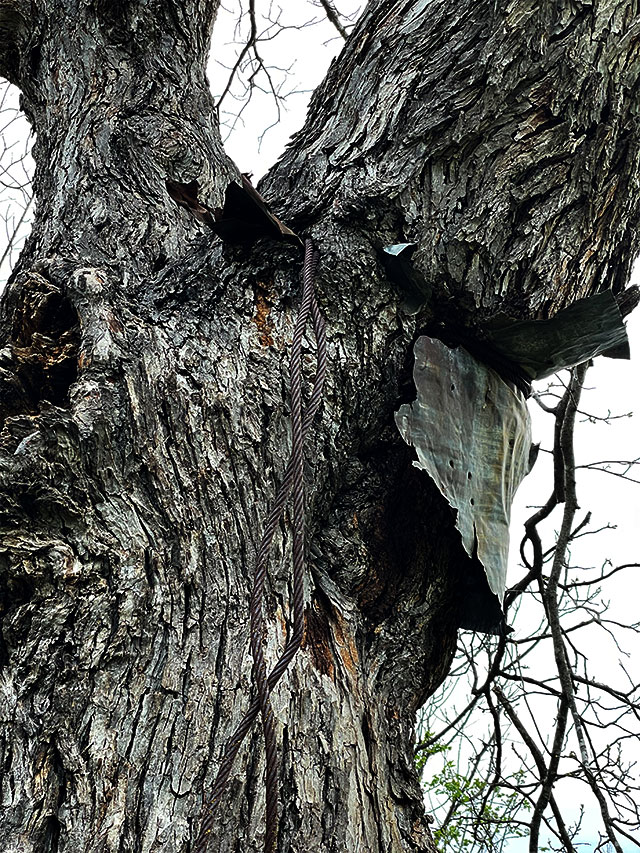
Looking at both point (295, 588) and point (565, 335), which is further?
point (565, 335)

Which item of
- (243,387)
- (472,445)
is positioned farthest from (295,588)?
(472,445)

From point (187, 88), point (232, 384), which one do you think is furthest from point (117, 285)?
point (187, 88)

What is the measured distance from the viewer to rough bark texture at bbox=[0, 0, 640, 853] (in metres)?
0.95

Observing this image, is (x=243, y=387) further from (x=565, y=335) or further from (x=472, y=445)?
(x=565, y=335)

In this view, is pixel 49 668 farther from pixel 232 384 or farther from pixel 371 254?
pixel 371 254

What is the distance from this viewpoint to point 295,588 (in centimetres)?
107

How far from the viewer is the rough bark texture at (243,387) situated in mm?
950

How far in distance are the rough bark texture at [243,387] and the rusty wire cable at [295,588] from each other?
0.11 ft

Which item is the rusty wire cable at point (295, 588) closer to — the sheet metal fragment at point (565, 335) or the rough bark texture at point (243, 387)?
the rough bark texture at point (243, 387)

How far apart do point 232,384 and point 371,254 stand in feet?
1.25

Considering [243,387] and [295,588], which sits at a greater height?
[243,387]

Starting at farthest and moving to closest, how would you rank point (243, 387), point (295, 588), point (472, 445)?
point (472, 445), point (243, 387), point (295, 588)

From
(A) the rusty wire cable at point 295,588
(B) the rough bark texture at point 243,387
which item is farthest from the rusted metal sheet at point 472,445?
(A) the rusty wire cable at point 295,588

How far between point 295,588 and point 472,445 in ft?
1.70
